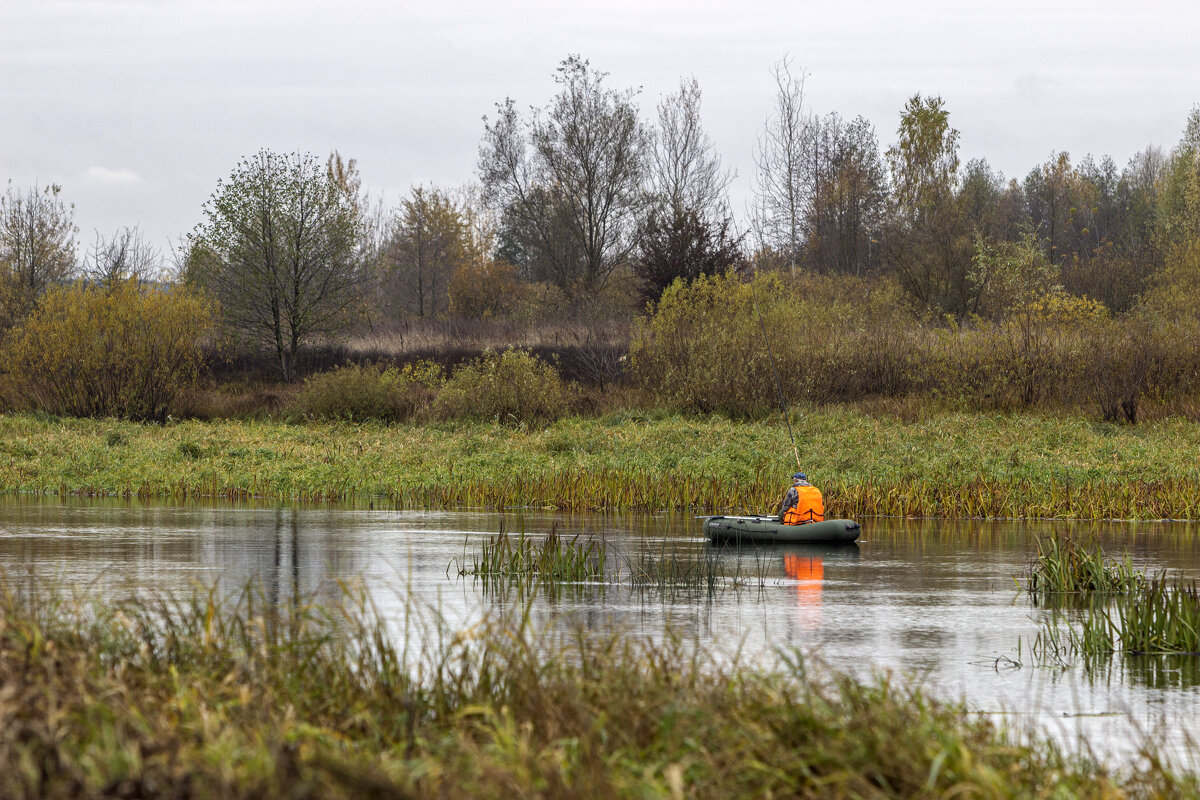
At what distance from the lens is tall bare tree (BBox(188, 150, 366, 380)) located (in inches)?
1766

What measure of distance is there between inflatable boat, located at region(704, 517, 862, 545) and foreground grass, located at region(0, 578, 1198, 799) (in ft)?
33.7

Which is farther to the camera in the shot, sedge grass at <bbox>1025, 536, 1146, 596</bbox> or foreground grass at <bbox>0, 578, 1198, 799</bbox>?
sedge grass at <bbox>1025, 536, 1146, 596</bbox>

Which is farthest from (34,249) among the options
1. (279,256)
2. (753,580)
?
(753,580)

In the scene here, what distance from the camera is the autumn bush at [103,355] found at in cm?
3906

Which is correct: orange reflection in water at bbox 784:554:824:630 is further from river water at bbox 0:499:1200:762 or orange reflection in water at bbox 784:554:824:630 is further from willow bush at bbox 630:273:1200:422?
willow bush at bbox 630:273:1200:422

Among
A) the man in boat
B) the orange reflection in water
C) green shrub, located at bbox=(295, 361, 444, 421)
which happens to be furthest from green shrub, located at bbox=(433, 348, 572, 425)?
the orange reflection in water

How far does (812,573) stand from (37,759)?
37.8ft

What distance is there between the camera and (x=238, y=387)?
45.4 metres

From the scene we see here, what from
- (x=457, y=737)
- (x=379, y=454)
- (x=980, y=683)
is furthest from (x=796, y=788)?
(x=379, y=454)

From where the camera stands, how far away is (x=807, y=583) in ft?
48.2

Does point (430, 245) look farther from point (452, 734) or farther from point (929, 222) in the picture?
point (452, 734)

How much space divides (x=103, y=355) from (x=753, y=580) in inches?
1158

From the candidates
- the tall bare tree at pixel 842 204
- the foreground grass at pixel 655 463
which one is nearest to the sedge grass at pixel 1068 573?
the foreground grass at pixel 655 463

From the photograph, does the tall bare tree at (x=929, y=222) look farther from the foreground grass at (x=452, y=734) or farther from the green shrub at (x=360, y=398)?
the foreground grass at (x=452, y=734)
